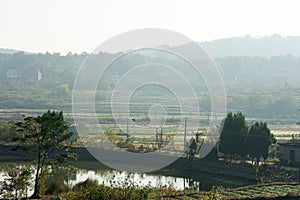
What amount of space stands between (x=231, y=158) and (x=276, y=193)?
233 inches

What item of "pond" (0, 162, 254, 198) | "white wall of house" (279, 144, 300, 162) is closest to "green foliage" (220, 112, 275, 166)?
"white wall of house" (279, 144, 300, 162)

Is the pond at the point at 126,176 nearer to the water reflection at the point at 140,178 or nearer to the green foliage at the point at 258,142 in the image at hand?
the water reflection at the point at 140,178

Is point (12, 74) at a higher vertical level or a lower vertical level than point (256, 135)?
higher

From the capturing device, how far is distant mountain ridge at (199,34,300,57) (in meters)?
119

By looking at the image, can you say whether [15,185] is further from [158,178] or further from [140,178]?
[158,178]

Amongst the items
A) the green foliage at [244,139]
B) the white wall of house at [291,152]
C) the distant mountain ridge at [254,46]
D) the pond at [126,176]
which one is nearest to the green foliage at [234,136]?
the green foliage at [244,139]

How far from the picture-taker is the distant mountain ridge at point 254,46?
119 metres

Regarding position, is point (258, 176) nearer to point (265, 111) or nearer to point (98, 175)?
point (98, 175)

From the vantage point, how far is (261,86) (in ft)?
208

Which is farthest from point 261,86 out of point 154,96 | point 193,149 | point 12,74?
point 193,149

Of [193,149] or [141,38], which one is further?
[193,149]

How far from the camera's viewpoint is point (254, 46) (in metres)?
127

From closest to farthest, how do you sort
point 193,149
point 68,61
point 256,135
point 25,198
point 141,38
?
point 25,198
point 141,38
point 256,135
point 193,149
point 68,61

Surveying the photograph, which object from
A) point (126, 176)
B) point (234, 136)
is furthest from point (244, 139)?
point (126, 176)
